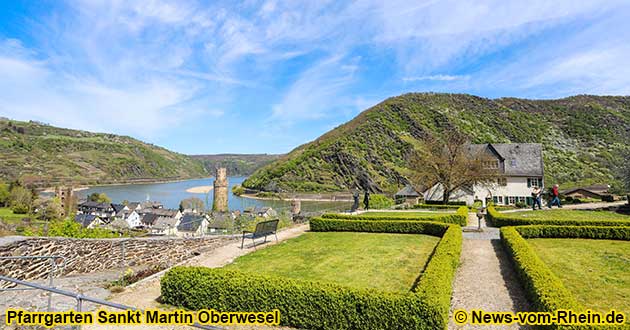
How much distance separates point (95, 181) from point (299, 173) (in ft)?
295

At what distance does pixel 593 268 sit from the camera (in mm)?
8117

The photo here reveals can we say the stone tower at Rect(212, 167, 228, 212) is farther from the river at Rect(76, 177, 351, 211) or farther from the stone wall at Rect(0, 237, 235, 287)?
the stone wall at Rect(0, 237, 235, 287)

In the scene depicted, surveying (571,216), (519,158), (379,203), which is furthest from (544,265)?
(519,158)

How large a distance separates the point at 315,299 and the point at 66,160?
559 ft

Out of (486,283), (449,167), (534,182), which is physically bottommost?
(486,283)

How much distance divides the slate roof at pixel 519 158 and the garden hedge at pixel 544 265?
95.5ft

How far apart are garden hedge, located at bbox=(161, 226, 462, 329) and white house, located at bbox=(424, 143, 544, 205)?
3319 centimetres

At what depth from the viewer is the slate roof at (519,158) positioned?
3831 centimetres

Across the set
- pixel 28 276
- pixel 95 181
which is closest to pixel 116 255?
pixel 28 276

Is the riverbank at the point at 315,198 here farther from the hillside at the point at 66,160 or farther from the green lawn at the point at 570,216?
the hillside at the point at 66,160

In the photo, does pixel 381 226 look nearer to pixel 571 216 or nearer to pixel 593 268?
pixel 593 268

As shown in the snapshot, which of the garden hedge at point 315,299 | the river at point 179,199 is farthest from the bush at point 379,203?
the garden hedge at point 315,299

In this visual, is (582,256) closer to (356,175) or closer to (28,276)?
(28,276)

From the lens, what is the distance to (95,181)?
12988 centimetres
